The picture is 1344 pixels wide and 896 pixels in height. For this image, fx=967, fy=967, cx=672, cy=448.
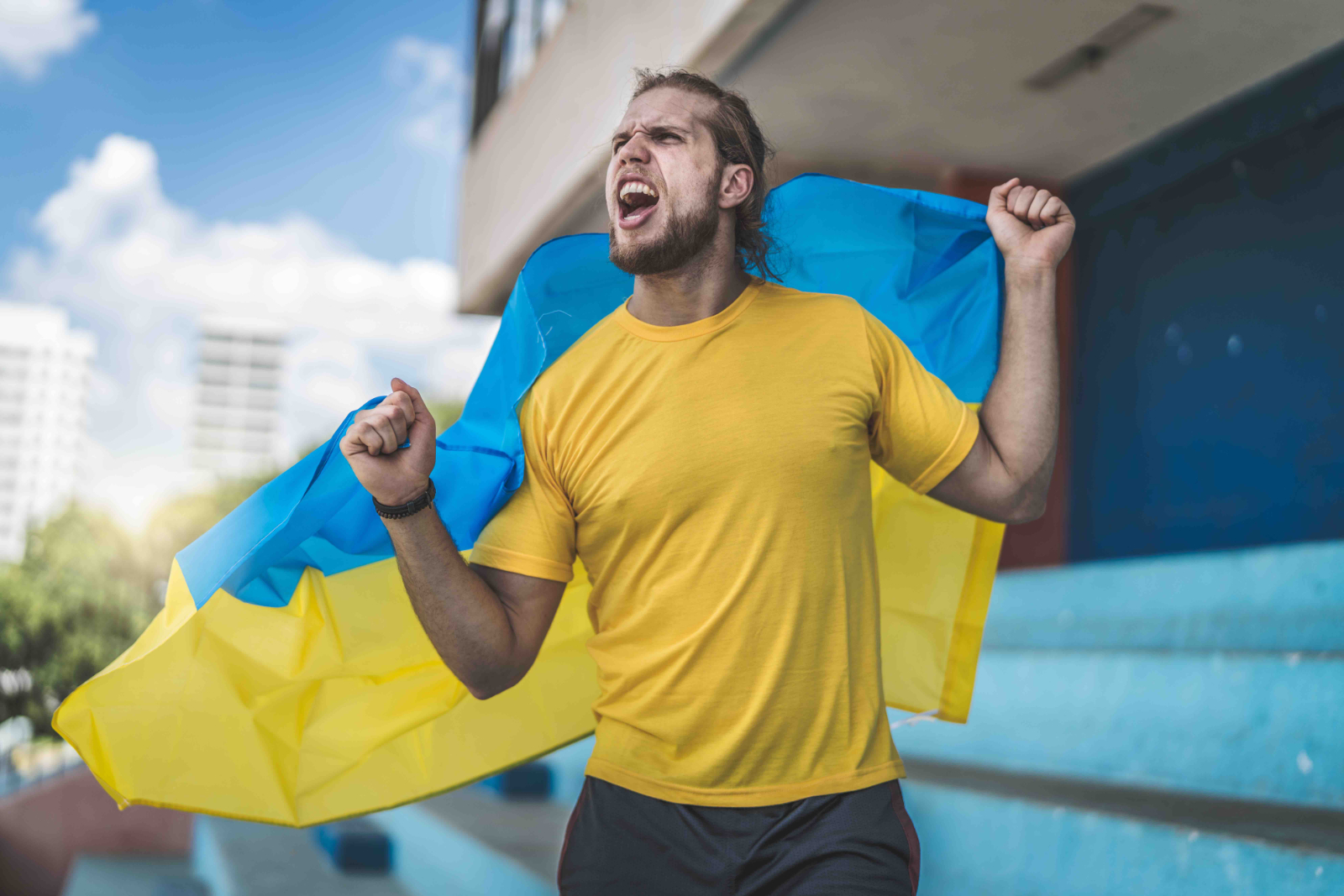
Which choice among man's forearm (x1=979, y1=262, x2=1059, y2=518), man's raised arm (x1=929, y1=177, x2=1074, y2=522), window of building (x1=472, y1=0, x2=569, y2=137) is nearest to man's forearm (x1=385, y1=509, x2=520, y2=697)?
man's raised arm (x1=929, y1=177, x2=1074, y2=522)

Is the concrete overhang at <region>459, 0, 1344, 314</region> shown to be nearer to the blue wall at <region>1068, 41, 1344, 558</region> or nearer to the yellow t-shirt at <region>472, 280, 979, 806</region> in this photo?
the blue wall at <region>1068, 41, 1344, 558</region>

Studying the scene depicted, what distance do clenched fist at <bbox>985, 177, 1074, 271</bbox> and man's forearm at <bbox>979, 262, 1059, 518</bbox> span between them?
0.07ft

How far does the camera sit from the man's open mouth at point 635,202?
1.56 meters

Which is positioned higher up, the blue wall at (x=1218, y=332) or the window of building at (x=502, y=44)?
the window of building at (x=502, y=44)

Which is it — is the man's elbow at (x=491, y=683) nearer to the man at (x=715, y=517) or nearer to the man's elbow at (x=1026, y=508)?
the man at (x=715, y=517)

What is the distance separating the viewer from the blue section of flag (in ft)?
5.72

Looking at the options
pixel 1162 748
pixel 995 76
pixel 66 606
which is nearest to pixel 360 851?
pixel 1162 748

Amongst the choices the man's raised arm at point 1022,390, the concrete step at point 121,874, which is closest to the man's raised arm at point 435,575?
the man's raised arm at point 1022,390

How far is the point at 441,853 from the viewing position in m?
4.27

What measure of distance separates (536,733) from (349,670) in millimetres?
423

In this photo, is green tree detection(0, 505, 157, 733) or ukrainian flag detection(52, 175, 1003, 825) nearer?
ukrainian flag detection(52, 175, 1003, 825)

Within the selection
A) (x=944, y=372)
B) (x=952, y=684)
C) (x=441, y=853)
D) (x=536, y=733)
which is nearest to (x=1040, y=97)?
(x=944, y=372)

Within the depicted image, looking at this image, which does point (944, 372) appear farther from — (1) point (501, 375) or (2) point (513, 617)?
(2) point (513, 617)

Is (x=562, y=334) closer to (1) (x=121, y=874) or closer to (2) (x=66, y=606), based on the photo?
(1) (x=121, y=874)
